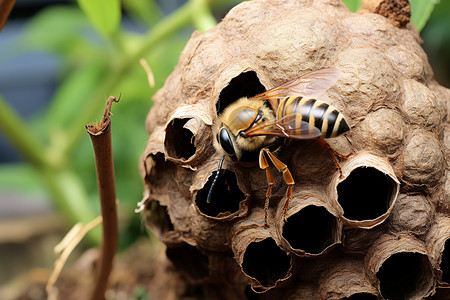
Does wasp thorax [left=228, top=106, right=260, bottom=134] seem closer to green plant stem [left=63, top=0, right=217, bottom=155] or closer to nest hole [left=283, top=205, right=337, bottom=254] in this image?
nest hole [left=283, top=205, right=337, bottom=254]

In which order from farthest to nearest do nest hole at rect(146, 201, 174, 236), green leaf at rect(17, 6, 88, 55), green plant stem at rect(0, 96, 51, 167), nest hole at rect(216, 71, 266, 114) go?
green leaf at rect(17, 6, 88, 55), green plant stem at rect(0, 96, 51, 167), nest hole at rect(146, 201, 174, 236), nest hole at rect(216, 71, 266, 114)

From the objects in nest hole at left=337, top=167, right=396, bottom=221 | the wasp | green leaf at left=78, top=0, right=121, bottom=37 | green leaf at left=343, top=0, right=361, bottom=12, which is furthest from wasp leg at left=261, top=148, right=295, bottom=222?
green leaf at left=78, top=0, right=121, bottom=37

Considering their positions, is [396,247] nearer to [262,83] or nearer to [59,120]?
[262,83]

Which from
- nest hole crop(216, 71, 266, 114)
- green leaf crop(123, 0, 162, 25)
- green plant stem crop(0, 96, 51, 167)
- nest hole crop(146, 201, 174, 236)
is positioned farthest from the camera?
green leaf crop(123, 0, 162, 25)

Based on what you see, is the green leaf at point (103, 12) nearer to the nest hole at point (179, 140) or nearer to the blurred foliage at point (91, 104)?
the blurred foliage at point (91, 104)

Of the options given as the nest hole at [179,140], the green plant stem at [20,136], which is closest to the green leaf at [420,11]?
the nest hole at [179,140]
